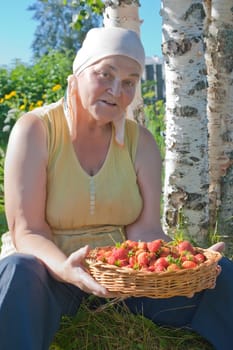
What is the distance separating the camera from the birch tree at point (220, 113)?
11.8ft

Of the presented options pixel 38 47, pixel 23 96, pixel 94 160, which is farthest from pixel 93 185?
pixel 38 47

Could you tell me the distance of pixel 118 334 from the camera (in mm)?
2568

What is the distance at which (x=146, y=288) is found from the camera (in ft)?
6.83

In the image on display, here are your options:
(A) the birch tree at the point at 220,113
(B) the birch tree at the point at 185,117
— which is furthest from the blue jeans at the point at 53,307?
(A) the birch tree at the point at 220,113

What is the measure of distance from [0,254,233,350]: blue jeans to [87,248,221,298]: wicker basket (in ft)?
0.62

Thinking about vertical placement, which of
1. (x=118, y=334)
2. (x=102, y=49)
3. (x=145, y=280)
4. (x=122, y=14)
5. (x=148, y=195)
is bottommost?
(x=118, y=334)

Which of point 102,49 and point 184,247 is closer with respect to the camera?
point 184,247

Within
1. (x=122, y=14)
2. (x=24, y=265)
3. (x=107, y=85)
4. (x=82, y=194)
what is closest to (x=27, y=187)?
(x=82, y=194)

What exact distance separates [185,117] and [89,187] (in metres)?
0.89

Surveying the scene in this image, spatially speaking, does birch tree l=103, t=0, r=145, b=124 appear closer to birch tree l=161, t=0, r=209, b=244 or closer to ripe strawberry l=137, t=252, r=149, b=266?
birch tree l=161, t=0, r=209, b=244

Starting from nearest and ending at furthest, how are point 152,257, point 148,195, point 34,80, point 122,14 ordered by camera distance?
1. point 152,257
2. point 148,195
3. point 122,14
4. point 34,80

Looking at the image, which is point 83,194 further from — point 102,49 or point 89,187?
point 102,49

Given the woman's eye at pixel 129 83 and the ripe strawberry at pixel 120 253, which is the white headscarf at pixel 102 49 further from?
the ripe strawberry at pixel 120 253

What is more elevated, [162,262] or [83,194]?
[83,194]
